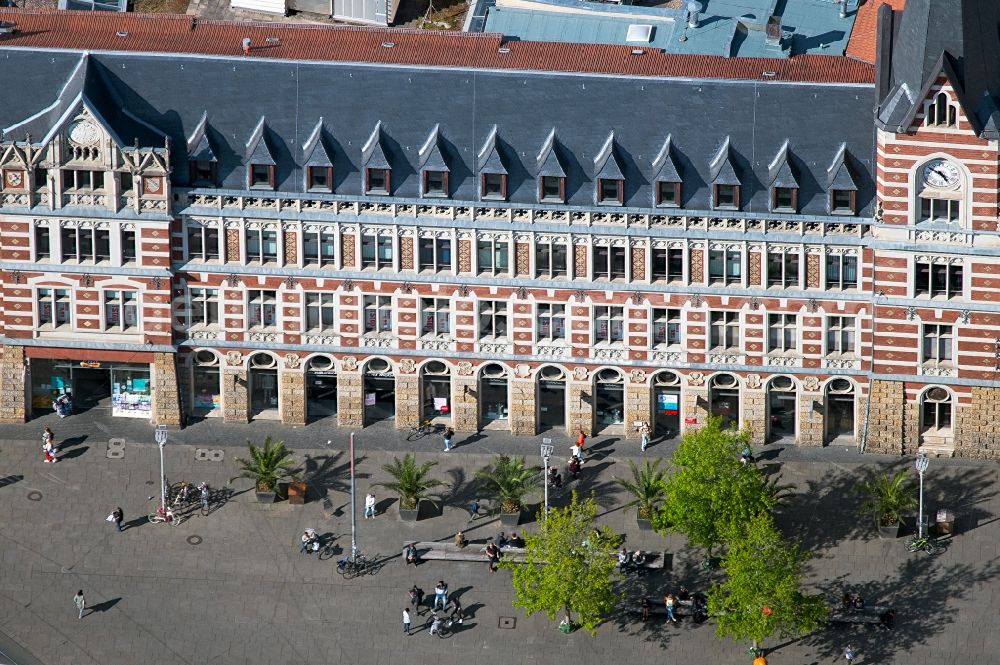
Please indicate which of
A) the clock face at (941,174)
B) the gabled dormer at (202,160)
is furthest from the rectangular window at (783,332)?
the gabled dormer at (202,160)

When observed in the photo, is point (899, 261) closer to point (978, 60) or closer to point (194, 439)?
point (978, 60)

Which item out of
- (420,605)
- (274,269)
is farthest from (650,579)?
(274,269)

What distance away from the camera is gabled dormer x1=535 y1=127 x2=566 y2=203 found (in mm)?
183000

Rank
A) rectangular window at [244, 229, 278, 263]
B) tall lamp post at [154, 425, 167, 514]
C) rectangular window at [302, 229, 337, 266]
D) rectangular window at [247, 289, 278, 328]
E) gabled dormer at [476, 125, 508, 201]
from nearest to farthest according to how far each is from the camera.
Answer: tall lamp post at [154, 425, 167, 514]
gabled dormer at [476, 125, 508, 201]
rectangular window at [302, 229, 337, 266]
rectangular window at [244, 229, 278, 263]
rectangular window at [247, 289, 278, 328]

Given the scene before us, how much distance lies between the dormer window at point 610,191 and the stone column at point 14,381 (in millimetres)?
34008

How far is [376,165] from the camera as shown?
183875mm

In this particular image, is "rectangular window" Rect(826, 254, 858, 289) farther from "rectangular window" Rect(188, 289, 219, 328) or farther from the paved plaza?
"rectangular window" Rect(188, 289, 219, 328)

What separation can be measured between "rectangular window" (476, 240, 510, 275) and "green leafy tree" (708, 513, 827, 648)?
23356 millimetres

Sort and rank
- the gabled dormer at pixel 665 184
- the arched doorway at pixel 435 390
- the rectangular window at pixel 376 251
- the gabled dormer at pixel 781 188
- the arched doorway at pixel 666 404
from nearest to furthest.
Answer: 1. the gabled dormer at pixel 781 188
2. the gabled dormer at pixel 665 184
3. the rectangular window at pixel 376 251
4. the arched doorway at pixel 666 404
5. the arched doorway at pixel 435 390

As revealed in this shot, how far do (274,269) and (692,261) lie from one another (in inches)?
916

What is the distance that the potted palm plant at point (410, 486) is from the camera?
591ft

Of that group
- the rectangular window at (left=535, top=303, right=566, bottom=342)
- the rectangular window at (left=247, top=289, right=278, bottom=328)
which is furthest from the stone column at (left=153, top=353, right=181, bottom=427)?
the rectangular window at (left=535, top=303, right=566, bottom=342)

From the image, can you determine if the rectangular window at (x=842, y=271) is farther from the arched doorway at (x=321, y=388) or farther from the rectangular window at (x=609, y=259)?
the arched doorway at (x=321, y=388)

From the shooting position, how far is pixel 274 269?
7347 inches
